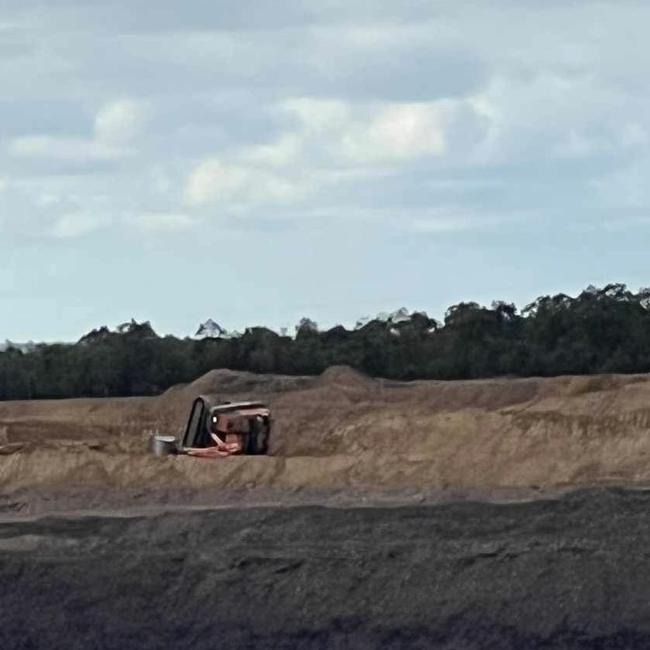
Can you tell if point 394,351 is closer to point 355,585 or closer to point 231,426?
point 231,426

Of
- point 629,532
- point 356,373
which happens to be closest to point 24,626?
point 629,532

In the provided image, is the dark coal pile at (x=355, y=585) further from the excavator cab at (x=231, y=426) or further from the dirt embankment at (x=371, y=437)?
the excavator cab at (x=231, y=426)

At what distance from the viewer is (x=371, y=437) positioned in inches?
1502

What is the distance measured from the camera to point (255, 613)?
20.1 meters

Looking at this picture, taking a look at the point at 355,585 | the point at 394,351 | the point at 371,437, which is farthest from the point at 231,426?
the point at 394,351

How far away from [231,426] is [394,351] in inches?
720

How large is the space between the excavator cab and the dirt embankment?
569 millimetres

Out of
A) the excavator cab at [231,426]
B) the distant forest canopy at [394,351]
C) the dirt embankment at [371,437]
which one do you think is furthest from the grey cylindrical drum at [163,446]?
the distant forest canopy at [394,351]

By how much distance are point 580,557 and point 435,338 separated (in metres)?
33.1

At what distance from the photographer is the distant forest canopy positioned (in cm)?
5078

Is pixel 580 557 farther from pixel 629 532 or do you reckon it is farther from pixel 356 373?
pixel 356 373

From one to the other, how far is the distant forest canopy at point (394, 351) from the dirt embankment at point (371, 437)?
7499 mm

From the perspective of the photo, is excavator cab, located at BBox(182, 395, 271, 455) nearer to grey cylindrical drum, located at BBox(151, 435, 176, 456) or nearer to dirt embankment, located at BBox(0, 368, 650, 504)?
grey cylindrical drum, located at BBox(151, 435, 176, 456)

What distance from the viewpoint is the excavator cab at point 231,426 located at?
1419 inches
